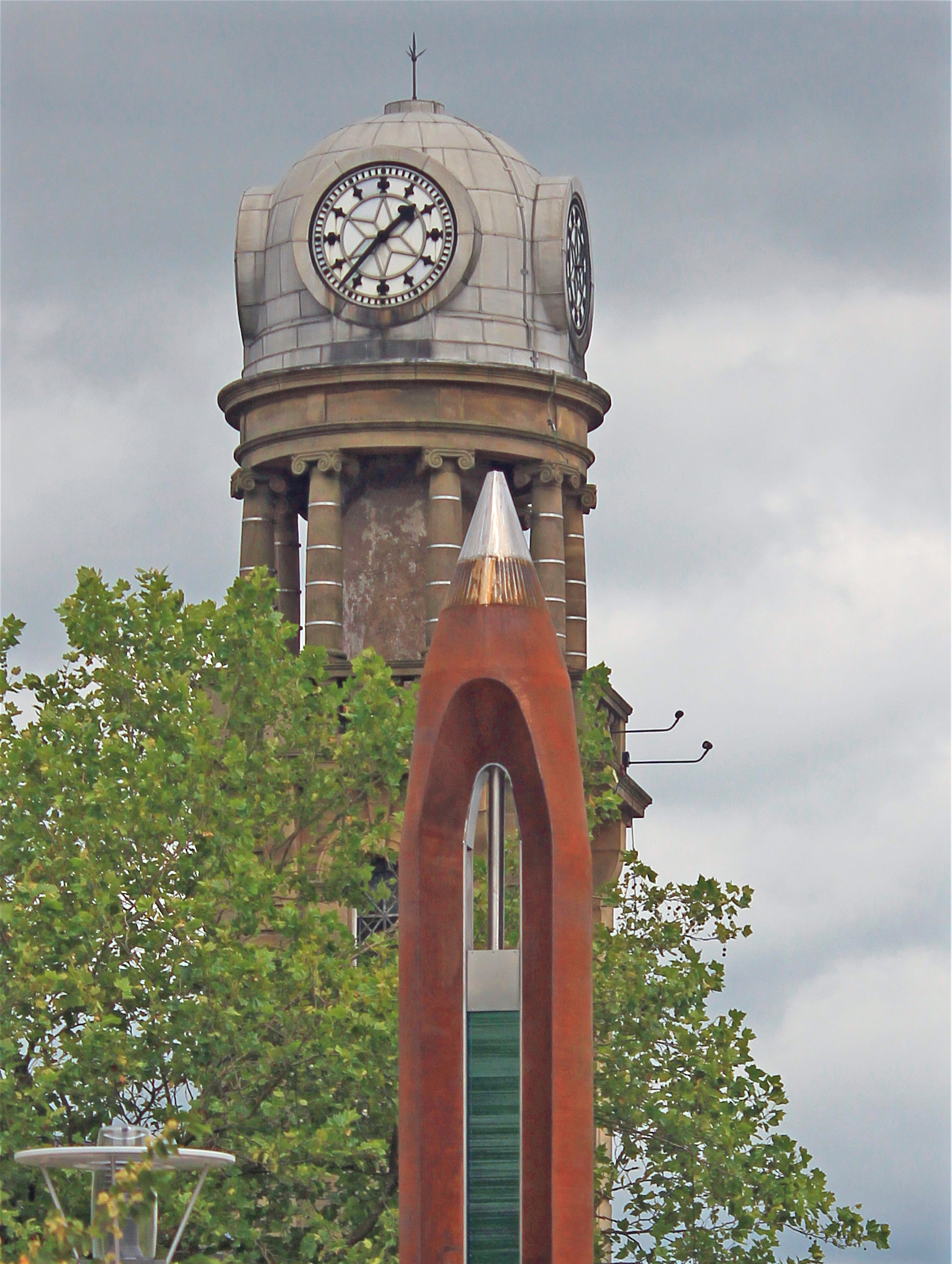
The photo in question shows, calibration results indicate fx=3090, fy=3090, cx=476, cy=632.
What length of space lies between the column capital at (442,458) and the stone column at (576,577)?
12.0 feet

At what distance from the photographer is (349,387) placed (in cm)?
7169

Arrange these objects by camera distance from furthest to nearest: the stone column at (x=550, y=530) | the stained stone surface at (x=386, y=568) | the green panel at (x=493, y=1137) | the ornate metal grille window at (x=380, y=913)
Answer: the stained stone surface at (x=386, y=568)
the stone column at (x=550, y=530)
the ornate metal grille window at (x=380, y=913)
the green panel at (x=493, y=1137)

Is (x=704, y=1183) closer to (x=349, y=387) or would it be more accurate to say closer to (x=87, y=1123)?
(x=87, y=1123)

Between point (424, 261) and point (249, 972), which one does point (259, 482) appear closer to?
point (424, 261)

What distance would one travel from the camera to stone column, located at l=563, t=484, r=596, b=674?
242 ft

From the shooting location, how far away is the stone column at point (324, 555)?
2776 inches

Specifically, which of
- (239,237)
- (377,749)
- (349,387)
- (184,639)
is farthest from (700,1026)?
(239,237)

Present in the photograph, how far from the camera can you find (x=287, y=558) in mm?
74188

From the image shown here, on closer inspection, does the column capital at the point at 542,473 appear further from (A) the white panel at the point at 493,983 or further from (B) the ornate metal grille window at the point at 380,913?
(A) the white panel at the point at 493,983

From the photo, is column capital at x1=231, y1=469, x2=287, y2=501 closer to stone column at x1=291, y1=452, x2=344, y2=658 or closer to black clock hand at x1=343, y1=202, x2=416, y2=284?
stone column at x1=291, y1=452, x2=344, y2=658

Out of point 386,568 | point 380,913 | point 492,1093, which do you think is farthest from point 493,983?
point 386,568

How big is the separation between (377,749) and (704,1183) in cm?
933

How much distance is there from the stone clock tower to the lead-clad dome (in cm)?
5

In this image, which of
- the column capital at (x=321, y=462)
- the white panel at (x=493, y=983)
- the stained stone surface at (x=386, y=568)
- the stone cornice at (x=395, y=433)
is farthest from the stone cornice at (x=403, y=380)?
the white panel at (x=493, y=983)
